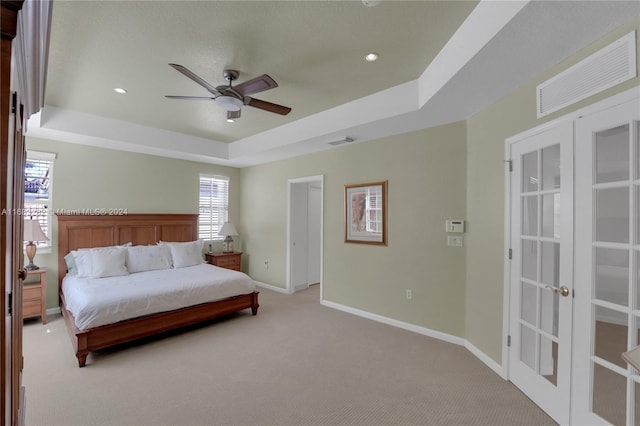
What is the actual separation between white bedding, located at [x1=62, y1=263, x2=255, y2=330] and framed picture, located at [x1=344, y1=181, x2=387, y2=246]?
1708 millimetres

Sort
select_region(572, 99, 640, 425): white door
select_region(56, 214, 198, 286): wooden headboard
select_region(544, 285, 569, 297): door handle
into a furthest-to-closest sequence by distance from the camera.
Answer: select_region(56, 214, 198, 286): wooden headboard
select_region(544, 285, 569, 297): door handle
select_region(572, 99, 640, 425): white door

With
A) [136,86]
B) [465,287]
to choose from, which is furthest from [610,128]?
[136,86]

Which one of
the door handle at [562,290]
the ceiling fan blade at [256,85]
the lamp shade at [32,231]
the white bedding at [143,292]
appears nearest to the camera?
the door handle at [562,290]

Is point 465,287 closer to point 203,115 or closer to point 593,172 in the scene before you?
point 593,172

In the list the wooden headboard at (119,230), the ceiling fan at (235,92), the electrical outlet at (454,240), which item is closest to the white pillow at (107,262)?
the wooden headboard at (119,230)

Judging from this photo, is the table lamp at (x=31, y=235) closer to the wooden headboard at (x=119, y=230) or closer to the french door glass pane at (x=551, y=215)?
the wooden headboard at (x=119, y=230)

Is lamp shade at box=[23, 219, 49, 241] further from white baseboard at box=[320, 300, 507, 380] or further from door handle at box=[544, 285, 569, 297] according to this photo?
door handle at box=[544, 285, 569, 297]

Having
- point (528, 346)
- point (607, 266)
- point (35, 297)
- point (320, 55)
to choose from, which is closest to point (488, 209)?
point (607, 266)

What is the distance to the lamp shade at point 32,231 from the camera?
3535mm

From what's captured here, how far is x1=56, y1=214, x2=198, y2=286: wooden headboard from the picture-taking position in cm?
420

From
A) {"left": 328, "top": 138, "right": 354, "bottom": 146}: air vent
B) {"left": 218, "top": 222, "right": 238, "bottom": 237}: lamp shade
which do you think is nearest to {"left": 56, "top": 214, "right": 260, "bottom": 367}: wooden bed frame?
{"left": 218, "top": 222, "right": 238, "bottom": 237}: lamp shade

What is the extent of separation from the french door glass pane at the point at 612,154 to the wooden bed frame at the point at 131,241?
389 centimetres

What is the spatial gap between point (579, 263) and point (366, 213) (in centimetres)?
251

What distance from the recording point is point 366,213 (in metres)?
4.19
